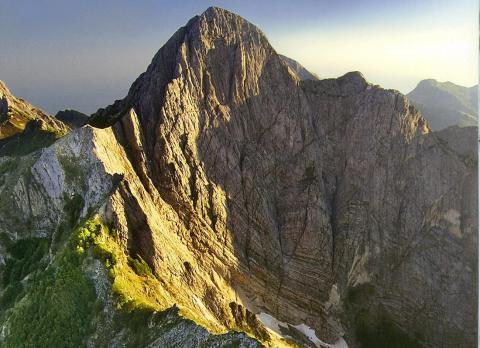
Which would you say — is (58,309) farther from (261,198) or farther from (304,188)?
(304,188)

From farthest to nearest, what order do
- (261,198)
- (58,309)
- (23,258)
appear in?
(261,198) → (23,258) → (58,309)

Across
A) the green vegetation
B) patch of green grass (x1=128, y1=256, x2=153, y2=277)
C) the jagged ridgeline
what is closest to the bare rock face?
the jagged ridgeline

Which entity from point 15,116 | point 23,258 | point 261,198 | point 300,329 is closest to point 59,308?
point 23,258

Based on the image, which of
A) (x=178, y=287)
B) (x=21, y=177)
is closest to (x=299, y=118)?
(x=178, y=287)

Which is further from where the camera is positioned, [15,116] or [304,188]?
[15,116]

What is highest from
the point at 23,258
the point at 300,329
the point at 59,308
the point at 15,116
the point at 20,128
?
the point at 15,116

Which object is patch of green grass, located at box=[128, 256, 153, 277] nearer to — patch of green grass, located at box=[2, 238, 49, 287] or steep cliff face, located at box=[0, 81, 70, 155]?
patch of green grass, located at box=[2, 238, 49, 287]

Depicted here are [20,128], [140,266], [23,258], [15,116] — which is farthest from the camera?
[15,116]
